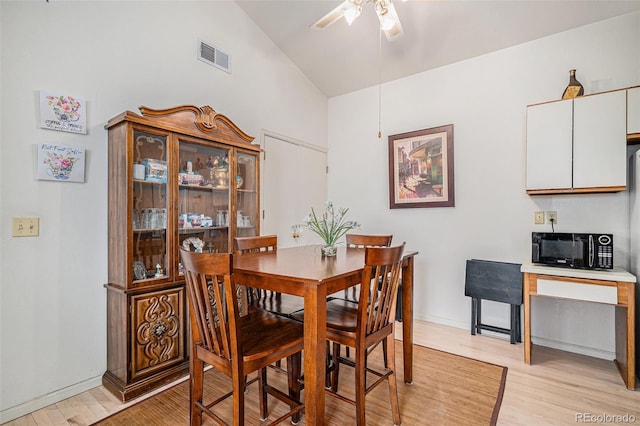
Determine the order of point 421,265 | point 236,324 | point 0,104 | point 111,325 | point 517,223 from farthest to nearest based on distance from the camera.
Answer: point 421,265, point 517,223, point 111,325, point 0,104, point 236,324

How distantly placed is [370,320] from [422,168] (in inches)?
93.0

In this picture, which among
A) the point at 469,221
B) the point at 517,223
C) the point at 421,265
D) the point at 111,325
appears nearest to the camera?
the point at 111,325

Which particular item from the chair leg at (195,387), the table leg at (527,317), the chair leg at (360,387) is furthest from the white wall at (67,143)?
the table leg at (527,317)

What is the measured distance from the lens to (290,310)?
6.59 feet

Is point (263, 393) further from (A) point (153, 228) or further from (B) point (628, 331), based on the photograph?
(B) point (628, 331)

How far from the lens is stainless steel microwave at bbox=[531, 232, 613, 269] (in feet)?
7.68

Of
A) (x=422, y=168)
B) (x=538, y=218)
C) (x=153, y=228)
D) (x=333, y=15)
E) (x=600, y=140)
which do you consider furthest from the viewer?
(x=422, y=168)

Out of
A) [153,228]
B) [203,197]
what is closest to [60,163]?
[153,228]

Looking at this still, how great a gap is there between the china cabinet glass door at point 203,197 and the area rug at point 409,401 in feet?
3.48

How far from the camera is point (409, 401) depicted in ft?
6.57

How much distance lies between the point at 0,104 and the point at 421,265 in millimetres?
3695

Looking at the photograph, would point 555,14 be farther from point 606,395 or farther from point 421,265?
point 606,395

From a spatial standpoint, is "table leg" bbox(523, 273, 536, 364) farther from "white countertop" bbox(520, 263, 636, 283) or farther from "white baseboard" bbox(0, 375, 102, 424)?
"white baseboard" bbox(0, 375, 102, 424)

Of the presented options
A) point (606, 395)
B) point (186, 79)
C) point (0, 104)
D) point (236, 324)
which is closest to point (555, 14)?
point (606, 395)
